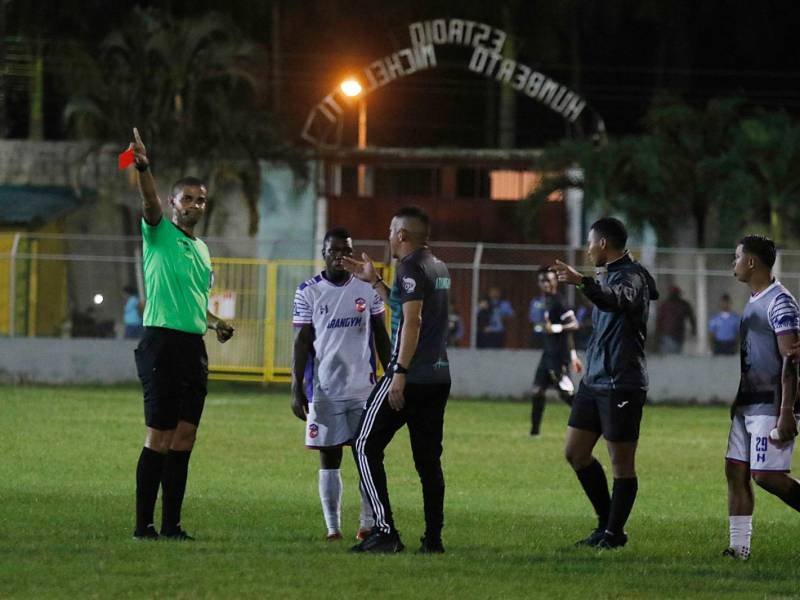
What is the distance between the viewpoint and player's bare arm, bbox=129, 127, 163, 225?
9.52m

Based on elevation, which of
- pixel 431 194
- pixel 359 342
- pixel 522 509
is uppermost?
pixel 431 194

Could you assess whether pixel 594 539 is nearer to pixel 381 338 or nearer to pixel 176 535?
pixel 381 338

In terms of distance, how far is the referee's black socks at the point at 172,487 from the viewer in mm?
10312

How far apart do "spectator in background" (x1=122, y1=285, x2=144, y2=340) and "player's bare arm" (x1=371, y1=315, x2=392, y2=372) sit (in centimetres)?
2070

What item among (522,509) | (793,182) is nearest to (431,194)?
(793,182)

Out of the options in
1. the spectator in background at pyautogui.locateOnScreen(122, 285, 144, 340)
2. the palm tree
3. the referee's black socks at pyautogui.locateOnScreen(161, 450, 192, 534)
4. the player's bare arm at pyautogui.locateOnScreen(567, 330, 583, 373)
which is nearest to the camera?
the referee's black socks at pyautogui.locateOnScreen(161, 450, 192, 534)

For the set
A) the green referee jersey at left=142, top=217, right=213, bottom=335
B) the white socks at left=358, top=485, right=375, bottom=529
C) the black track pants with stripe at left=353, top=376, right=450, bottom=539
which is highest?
the green referee jersey at left=142, top=217, right=213, bottom=335

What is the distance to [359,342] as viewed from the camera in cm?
1092

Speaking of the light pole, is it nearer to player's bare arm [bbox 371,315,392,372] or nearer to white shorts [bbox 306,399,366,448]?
player's bare arm [bbox 371,315,392,372]

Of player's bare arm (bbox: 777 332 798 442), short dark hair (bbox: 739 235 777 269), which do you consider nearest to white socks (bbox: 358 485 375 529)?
player's bare arm (bbox: 777 332 798 442)

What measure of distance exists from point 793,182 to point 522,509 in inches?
940

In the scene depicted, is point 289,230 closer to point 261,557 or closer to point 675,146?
point 675,146

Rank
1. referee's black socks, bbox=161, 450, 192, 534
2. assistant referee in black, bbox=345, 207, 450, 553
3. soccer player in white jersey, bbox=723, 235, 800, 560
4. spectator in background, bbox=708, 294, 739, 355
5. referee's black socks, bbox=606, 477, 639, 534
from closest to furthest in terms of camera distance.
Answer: soccer player in white jersey, bbox=723, 235, 800, 560, assistant referee in black, bbox=345, 207, 450, 553, referee's black socks, bbox=161, 450, 192, 534, referee's black socks, bbox=606, 477, 639, 534, spectator in background, bbox=708, 294, 739, 355

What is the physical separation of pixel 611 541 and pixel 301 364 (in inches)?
89.8
